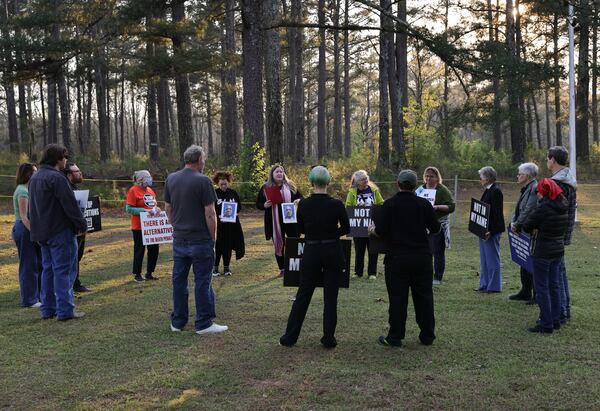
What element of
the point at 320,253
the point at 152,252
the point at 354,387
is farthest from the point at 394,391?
the point at 152,252

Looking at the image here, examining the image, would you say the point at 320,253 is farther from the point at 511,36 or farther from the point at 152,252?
the point at 511,36

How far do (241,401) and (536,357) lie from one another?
2927 millimetres

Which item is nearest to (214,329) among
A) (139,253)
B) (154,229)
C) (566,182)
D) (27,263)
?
(27,263)

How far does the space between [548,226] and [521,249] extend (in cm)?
129

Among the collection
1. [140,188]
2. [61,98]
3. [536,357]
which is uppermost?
[61,98]

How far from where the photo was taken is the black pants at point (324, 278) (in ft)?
19.1

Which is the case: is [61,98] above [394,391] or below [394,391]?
above

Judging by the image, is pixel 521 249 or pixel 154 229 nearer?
pixel 521 249

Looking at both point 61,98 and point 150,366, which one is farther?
point 61,98

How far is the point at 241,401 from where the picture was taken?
4.63 meters

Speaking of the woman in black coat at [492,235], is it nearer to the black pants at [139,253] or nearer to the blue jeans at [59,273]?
the black pants at [139,253]

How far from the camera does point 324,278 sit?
19.3ft

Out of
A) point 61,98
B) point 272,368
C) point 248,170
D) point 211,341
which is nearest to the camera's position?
point 272,368

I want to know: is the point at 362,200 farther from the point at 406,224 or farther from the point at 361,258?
the point at 406,224
